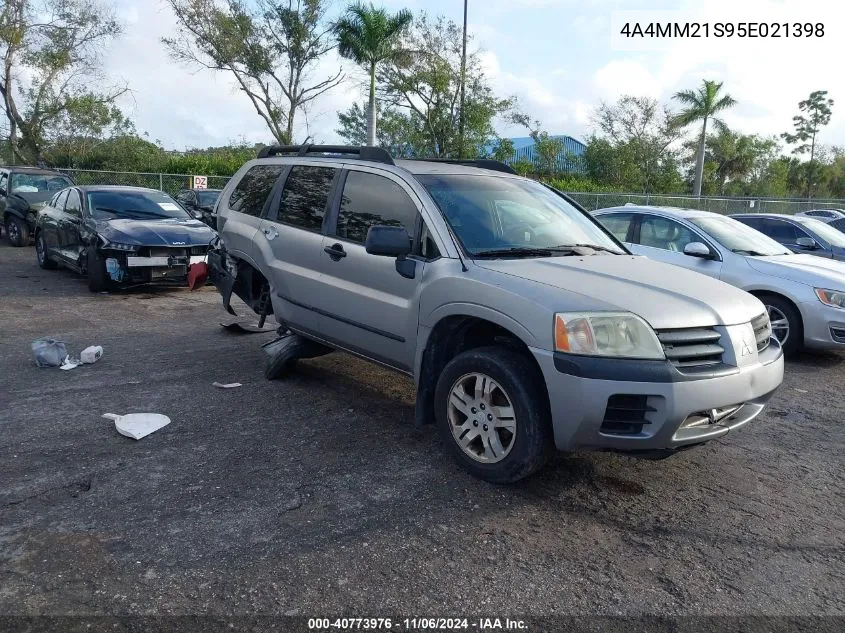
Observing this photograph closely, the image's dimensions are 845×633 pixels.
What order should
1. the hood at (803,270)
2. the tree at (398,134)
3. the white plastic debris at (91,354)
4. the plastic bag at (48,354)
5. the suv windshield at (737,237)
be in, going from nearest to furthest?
the plastic bag at (48,354) → the white plastic debris at (91,354) → the hood at (803,270) → the suv windshield at (737,237) → the tree at (398,134)

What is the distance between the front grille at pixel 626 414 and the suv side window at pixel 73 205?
9.61 m

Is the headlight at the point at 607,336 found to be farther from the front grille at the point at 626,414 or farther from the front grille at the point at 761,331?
the front grille at the point at 761,331

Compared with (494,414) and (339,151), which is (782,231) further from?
(494,414)

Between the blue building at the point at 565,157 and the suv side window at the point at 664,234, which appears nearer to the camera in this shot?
the suv side window at the point at 664,234

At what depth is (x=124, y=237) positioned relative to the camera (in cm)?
982

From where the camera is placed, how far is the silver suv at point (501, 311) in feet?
11.6

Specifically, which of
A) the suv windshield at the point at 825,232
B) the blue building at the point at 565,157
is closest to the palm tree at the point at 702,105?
the blue building at the point at 565,157

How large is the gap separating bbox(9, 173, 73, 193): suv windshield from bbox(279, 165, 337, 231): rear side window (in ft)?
40.0

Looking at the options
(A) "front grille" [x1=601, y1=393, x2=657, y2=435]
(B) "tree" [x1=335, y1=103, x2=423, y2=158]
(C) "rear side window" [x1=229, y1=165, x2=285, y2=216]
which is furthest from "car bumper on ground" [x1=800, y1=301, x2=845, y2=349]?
(B) "tree" [x1=335, y1=103, x2=423, y2=158]

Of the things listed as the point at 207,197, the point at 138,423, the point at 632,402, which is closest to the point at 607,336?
the point at 632,402

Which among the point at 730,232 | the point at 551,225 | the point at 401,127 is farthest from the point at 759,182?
the point at 551,225

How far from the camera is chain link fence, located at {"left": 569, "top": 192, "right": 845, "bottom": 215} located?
24062 millimetres

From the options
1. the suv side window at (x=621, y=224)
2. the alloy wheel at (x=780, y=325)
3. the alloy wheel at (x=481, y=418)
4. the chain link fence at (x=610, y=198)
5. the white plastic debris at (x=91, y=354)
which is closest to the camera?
the alloy wheel at (x=481, y=418)

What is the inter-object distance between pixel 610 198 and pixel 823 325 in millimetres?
18459
